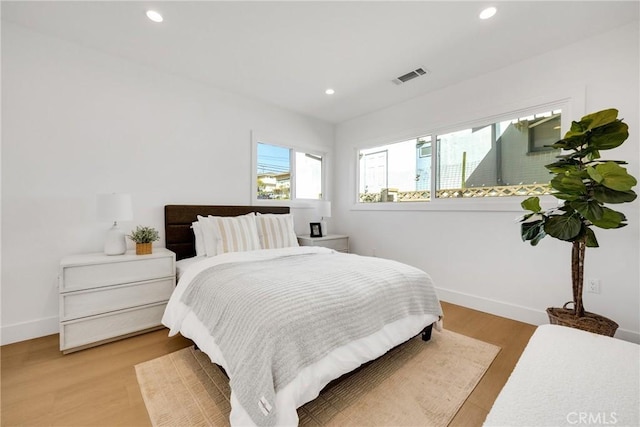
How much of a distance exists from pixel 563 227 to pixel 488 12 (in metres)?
1.71

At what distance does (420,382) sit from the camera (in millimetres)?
1731

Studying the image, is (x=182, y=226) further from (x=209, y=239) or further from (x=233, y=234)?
(x=233, y=234)

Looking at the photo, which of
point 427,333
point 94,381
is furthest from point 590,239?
point 94,381

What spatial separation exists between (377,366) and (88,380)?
1910 millimetres

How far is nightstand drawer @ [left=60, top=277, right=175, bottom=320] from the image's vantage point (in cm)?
204

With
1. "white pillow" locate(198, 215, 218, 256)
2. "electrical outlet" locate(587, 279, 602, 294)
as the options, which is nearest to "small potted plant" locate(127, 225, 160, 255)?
"white pillow" locate(198, 215, 218, 256)

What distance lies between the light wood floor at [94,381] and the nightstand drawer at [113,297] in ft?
0.98

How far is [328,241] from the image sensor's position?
12.9ft

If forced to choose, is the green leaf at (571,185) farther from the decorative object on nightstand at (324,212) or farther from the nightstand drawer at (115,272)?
the nightstand drawer at (115,272)

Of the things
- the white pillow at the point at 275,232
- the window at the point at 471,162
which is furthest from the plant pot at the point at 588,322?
the white pillow at the point at 275,232

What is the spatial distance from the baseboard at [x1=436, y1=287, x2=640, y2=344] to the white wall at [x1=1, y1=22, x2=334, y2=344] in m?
3.18

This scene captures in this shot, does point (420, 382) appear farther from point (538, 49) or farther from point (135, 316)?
point (538, 49)

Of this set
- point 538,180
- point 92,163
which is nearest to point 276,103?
point 92,163

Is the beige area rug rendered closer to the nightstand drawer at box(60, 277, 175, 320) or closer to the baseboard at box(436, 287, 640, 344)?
the nightstand drawer at box(60, 277, 175, 320)
